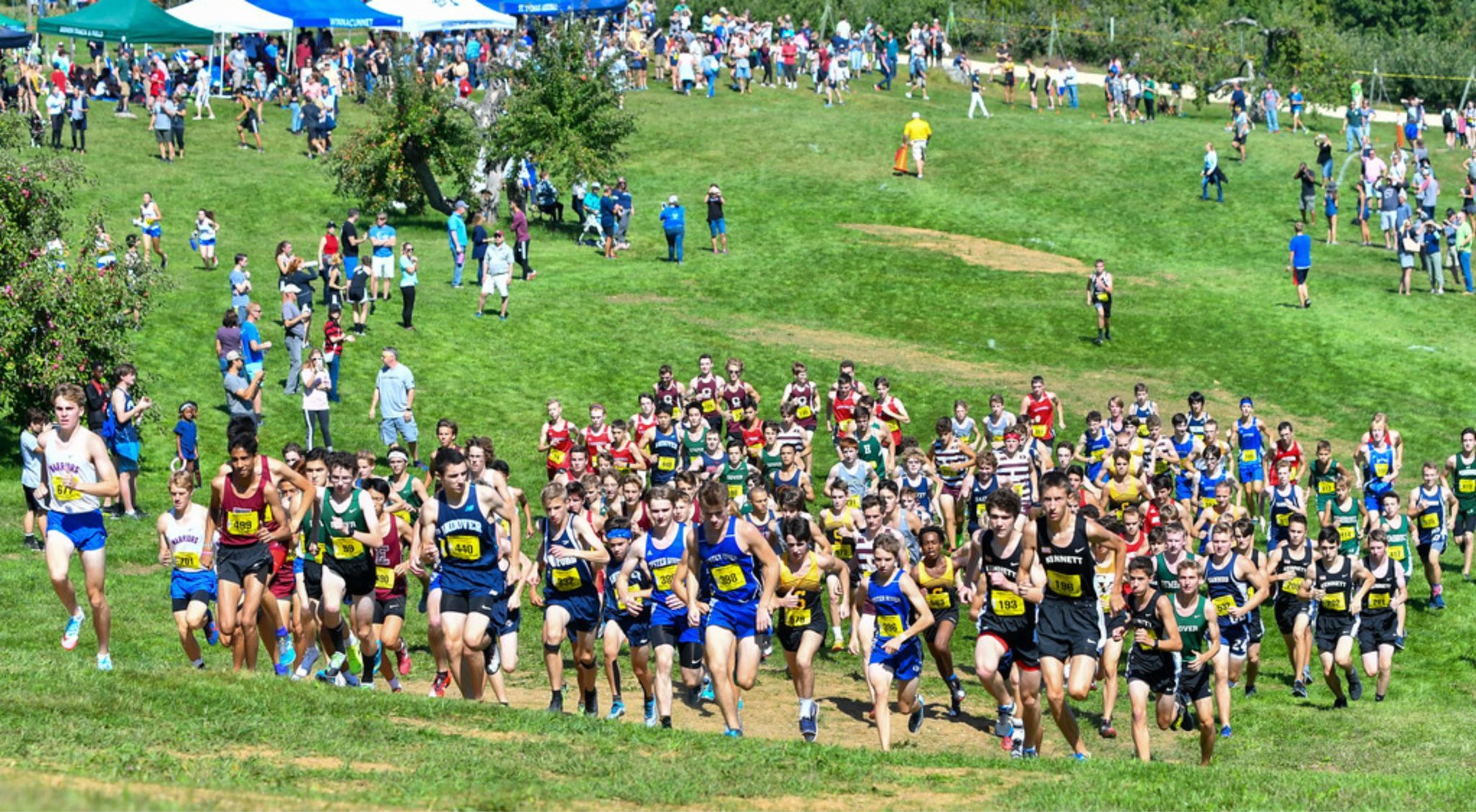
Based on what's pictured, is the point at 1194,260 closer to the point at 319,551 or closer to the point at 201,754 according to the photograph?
the point at 319,551

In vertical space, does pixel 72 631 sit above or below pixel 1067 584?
below

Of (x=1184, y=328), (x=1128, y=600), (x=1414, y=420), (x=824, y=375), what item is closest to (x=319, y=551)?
(x=1128, y=600)

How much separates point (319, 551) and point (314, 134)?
1257 inches

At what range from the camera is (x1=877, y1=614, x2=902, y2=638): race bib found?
14180mm

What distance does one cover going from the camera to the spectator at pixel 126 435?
2238 centimetres

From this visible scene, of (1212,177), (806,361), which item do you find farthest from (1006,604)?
(1212,177)

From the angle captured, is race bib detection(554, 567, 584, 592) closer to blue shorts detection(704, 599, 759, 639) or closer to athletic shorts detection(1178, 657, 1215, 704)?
blue shorts detection(704, 599, 759, 639)

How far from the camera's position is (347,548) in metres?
14.4

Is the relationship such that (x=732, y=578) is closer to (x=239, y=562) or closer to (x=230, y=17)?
(x=239, y=562)

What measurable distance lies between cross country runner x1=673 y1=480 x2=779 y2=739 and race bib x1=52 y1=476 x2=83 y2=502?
15.8 feet

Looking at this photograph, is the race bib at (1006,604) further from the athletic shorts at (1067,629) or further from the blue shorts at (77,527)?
the blue shorts at (77,527)

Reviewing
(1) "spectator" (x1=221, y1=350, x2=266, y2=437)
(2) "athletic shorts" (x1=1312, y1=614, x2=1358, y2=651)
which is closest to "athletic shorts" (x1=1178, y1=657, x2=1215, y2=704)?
(2) "athletic shorts" (x1=1312, y1=614, x2=1358, y2=651)

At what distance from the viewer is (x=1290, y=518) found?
18.2m

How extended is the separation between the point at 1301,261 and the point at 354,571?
27.5 meters
